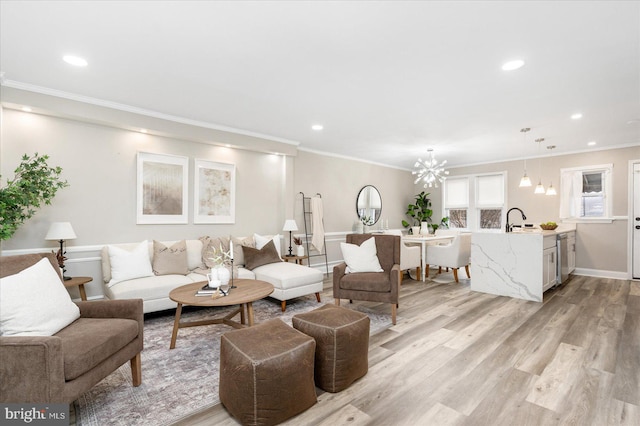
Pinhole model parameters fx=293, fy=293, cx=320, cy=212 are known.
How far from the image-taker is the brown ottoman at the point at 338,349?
2.10 metres

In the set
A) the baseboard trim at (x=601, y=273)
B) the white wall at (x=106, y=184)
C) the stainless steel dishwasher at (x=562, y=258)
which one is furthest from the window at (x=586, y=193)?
the white wall at (x=106, y=184)

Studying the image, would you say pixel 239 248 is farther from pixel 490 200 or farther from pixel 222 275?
pixel 490 200

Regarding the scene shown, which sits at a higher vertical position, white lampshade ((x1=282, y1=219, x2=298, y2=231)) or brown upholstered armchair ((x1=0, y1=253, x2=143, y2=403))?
white lampshade ((x1=282, y1=219, x2=298, y2=231))

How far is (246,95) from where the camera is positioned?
344cm

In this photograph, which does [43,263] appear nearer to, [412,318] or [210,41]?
[210,41]

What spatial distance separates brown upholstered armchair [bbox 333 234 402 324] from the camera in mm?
3461

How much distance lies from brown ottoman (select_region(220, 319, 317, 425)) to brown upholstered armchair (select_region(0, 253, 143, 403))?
2.24 feet

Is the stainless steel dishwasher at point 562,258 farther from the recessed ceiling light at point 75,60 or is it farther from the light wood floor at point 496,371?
the recessed ceiling light at point 75,60

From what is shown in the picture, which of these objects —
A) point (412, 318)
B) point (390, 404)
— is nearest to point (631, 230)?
point (412, 318)

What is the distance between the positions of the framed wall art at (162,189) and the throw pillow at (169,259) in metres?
0.48

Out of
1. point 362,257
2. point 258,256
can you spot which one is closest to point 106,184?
point 258,256

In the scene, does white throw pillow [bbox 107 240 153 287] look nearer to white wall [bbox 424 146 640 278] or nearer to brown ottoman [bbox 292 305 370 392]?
brown ottoman [bbox 292 305 370 392]

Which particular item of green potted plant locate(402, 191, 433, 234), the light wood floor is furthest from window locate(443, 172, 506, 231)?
the light wood floor

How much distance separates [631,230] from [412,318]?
5257mm
